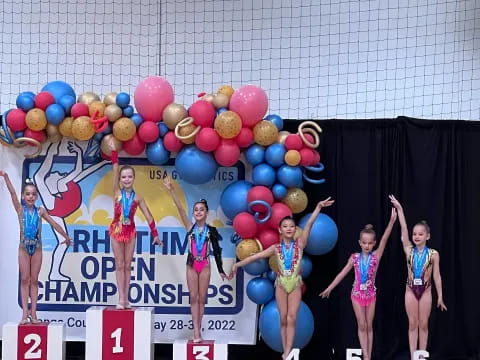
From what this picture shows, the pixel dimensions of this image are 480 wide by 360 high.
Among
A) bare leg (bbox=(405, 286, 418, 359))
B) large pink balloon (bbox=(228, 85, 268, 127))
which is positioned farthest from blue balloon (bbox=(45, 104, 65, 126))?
bare leg (bbox=(405, 286, 418, 359))

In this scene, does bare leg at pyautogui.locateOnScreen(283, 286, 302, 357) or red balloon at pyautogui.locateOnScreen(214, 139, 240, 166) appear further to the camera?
red balloon at pyautogui.locateOnScreen(214, 139, 240, 166)

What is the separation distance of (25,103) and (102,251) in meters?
1.48

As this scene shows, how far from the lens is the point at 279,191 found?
6.44 meters

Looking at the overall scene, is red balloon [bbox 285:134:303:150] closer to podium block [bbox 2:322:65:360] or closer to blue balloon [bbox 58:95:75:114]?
blue balloon [bbox 58:95:75:114]

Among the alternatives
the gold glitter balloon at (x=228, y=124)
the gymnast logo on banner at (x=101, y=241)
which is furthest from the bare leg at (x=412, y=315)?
the gold glitter balloon at (x=228, y=124)

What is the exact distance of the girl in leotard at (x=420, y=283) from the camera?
242 inches

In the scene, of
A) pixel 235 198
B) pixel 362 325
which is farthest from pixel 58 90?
pixel 362 325

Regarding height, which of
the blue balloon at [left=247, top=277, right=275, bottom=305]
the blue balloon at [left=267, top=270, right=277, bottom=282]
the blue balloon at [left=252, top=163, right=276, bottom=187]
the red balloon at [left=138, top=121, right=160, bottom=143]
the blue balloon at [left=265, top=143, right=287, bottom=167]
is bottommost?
the blue balloon at [left=247, top=277, right=275, bottom=305]

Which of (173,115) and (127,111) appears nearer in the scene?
(173,115)

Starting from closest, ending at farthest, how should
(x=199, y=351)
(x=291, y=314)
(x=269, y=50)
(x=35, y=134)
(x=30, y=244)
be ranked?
(x=199, y=351) → (x=291, y=314) → (x=30, y=244) → (x=35, y=134) → (x=269, y=50)

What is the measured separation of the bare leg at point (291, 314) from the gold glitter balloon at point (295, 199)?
0.70m

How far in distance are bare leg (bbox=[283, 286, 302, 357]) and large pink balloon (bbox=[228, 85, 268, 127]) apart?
57.0 inches

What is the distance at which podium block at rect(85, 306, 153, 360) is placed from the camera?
Result: 19.9 feet

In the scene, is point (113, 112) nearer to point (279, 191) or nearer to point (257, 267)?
point (279, 191)
